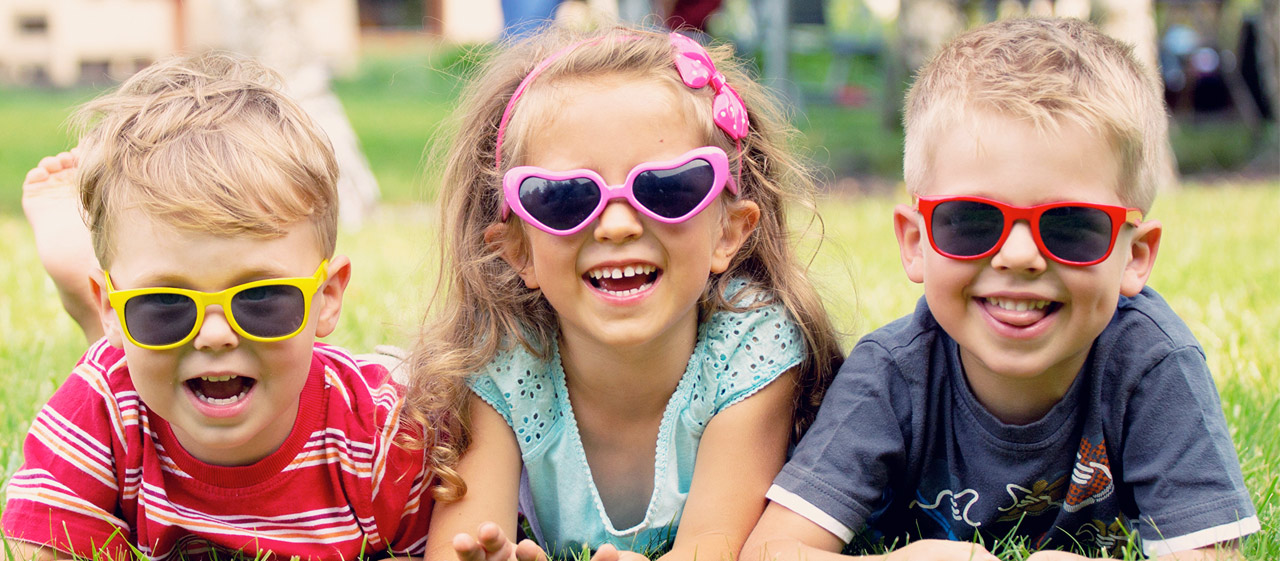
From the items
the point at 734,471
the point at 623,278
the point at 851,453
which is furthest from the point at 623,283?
the point at 851,453

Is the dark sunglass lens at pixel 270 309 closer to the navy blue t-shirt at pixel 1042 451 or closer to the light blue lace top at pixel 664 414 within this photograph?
the light blue lace top at pixel 664 414

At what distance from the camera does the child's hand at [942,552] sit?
2191mm

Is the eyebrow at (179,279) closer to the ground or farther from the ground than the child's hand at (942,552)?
farther from the ground

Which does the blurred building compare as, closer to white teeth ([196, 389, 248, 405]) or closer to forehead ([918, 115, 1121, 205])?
white teeth ([196, 389, 248, 405])

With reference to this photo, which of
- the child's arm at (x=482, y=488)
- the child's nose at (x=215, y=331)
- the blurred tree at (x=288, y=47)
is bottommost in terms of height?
the blurred tree at (x=288, y=47)

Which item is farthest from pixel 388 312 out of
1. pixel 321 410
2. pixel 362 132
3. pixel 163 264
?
pixel 362 132

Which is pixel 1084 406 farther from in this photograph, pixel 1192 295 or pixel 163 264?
pixel 1192 295

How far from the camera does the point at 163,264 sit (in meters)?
2.19

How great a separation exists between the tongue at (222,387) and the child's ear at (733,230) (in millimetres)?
1025

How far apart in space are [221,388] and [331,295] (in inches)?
11.2

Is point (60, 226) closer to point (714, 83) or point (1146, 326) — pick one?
point (714, 83)

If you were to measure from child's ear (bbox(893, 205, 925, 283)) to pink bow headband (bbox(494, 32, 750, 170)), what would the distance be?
1.35 ft

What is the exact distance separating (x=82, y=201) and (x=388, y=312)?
2145 millimetres

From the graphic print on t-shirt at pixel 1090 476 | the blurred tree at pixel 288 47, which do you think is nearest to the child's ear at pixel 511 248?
the graphic print on t-shirt at pixel 1090 476
